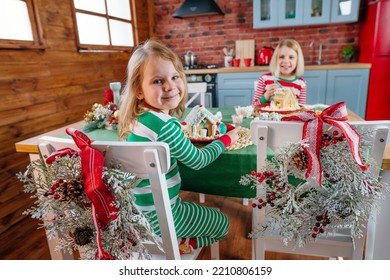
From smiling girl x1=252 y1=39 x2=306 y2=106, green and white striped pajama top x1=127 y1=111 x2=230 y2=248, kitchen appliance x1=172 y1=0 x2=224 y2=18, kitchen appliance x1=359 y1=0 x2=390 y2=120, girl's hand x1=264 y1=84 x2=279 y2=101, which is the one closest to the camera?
green and white striped pajama top x1=127 y1=111 x2=230 y2=248

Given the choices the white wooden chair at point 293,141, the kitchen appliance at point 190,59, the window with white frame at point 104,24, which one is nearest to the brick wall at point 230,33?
the kitchen appliance at point 190,59

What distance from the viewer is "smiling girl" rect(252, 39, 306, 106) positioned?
1.94m

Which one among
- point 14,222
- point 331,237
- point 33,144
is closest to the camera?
point 331,237

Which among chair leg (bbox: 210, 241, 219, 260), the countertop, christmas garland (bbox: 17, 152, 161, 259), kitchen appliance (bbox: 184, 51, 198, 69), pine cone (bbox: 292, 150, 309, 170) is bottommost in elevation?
chair leg (bbox: 210, 241, 219, 260)

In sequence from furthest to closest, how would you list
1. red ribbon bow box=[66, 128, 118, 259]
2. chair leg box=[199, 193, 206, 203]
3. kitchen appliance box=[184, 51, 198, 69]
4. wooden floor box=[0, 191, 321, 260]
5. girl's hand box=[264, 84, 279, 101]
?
kitchen appliance box=[184, 51, 198, 69]
chair leg box=[199, 193, 206, 203]
girl's hand box=[264, 84, 279, 101]
wooden floor box=[0, 191, 321, 260]
red ribbon bow box=[66, 128, 118, 259]

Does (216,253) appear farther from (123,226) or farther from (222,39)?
(222,39)

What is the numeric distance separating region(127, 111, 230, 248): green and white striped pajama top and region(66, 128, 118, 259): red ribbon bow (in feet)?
0.63

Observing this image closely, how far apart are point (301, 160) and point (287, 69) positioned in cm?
142

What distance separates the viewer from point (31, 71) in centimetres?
214

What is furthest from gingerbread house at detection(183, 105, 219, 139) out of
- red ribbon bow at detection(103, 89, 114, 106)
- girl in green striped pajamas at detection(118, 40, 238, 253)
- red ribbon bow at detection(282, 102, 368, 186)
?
red ribbon bow at detection(103, 89, 114, 106)

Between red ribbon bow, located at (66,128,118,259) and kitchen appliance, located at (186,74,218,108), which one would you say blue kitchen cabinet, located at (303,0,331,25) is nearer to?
kitchen appliance, located at (186,74,218,108)

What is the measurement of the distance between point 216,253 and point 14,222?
5.18 ft

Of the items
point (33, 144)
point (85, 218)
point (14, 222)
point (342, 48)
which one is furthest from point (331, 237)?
point (342, 48)

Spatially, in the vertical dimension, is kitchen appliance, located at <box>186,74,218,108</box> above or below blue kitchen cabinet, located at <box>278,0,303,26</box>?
below
